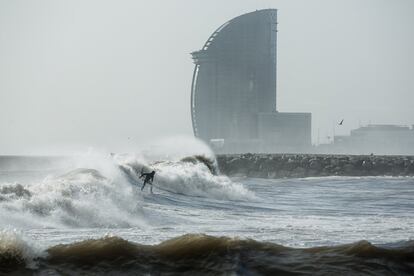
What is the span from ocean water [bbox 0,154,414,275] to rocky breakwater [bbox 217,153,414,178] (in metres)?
34.5

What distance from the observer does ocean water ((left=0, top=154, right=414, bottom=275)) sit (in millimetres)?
10367

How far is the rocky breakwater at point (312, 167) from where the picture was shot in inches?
2442

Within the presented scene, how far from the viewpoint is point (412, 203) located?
2631 cm

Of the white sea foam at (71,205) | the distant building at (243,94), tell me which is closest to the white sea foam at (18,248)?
the white sea foam at (71,205)

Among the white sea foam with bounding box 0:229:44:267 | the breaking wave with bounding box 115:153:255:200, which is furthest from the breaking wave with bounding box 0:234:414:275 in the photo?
the breaking wave with bounding box 115:153:255:200

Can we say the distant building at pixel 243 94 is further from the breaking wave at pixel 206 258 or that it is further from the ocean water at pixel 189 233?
the breaking wave at pixel 206 258

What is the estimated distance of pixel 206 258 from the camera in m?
10.7

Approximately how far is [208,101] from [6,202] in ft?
499

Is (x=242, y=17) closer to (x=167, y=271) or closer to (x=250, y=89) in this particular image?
(x=250, y=89)

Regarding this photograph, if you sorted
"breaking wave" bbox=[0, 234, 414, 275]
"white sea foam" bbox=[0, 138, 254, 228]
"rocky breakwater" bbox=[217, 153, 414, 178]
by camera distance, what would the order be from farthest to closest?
"rocky breakwater" bbox=[217, 153, 414, 178] < "white sea foam" bbox=[0, 138, 254, 228] < "breaking wave" bbox=[0, 234, 414, 275]

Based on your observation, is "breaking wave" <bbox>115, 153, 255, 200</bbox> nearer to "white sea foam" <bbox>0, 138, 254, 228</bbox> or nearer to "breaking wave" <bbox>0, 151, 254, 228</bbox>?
"breaking wave" <bbox>0, 151, 254, 228</bbox>

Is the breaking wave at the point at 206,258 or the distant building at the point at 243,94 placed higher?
the distant building at the point at 243,94

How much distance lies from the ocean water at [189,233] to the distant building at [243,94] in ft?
459

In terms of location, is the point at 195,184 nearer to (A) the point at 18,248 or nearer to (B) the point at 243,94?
(A) the point at 18,248
